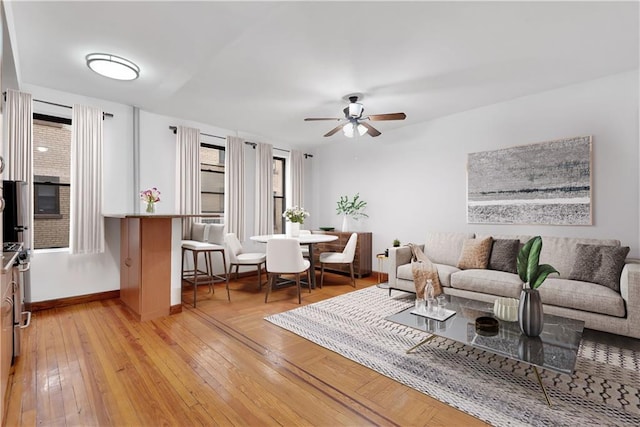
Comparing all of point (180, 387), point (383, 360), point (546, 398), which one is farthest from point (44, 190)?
point (546, 398)

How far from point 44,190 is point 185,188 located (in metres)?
1.63

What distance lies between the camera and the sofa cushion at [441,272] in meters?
3.56

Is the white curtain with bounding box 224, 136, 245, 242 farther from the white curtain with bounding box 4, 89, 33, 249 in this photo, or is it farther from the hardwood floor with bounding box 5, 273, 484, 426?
the white curtain with bounding box 4, 89, 33, 249

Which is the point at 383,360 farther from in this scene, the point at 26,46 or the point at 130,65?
the point at 26,46

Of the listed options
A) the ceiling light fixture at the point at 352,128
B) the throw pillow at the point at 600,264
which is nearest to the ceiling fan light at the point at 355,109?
the ceiling light fixture at the point at 352,128

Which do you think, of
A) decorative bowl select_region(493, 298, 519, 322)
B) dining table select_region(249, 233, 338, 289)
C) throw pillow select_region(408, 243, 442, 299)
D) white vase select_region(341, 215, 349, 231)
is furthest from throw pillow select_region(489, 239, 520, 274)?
white vase select_region(341, 215, 349, 231)

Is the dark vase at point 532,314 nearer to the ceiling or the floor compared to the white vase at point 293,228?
nearer to the floor

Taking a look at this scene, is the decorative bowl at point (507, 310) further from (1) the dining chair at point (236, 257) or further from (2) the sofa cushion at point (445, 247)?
(1) the dining chair at point (236, 257)

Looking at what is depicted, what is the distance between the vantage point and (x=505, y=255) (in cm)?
353

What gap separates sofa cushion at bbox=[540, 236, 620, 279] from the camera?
10.5 ft

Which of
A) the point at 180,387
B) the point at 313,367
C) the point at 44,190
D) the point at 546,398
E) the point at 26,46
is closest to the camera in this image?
the point at 546,398

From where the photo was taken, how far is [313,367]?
2.30m

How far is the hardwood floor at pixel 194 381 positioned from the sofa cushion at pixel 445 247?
2332mm

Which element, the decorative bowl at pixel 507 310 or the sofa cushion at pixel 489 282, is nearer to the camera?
the decorative bowl at pixel 507 310
